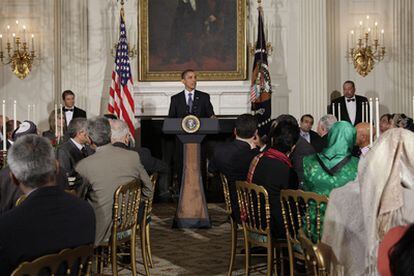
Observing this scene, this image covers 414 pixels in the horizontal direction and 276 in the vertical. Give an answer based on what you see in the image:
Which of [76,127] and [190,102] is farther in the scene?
[190,102]

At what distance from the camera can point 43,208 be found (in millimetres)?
3486

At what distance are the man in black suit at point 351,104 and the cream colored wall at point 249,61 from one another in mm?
915

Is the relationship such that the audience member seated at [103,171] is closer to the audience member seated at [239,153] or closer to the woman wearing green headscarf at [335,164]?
the audience member seated at [239,153]

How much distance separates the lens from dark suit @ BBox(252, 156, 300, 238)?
611 centimetres

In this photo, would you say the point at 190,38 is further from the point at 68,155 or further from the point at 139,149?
the point at 68,155

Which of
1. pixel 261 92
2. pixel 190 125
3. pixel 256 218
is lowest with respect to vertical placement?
pixel 256 218

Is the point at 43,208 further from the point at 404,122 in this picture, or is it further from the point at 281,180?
the point at 404,122

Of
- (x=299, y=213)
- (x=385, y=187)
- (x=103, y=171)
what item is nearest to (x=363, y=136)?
(x=299, y=213)

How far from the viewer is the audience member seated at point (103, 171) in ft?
19.6

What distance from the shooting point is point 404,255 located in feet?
6.09

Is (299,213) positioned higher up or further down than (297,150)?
further down

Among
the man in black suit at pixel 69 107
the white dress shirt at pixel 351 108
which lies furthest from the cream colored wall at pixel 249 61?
the man in black suit at pixel 69 107

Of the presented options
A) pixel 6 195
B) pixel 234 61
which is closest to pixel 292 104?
pixel 234 61

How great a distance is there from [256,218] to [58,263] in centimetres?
324
